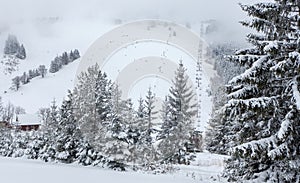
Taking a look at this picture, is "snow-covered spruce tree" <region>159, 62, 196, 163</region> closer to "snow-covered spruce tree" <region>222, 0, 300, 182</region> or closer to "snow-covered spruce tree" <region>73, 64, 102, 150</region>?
"snow-covered spruce tree" <region>73, 64, 102, 150</region>

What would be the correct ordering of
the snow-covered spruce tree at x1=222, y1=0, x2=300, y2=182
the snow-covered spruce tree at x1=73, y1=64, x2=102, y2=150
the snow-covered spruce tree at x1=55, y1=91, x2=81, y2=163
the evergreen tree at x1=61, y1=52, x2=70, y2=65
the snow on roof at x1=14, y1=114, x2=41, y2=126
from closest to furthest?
1. the snow-covered spruce tree at x1=222, y1=0, x2=300, y2=182
2. the snow-covered spruce tree at x1=55, y1=91, x2=81, y2=163
3. the snow-covered spruce tree at x1=73, y1=64, x2=102, y2=150
4. the snow on roof at x1=14, y1=114, x2=41, y2=126
5. the evergreen tree at x1=61, y1=52, x2=70, y2=65

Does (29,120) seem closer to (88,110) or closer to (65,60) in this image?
(88,110)

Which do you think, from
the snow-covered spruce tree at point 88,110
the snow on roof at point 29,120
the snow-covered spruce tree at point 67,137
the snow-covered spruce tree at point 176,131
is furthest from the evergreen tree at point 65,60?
the snow-covered spruce tree at point 67,137

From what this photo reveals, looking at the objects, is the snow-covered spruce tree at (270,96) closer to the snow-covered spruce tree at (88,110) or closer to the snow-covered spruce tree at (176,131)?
the snow-covered spruce tree at (88,110)

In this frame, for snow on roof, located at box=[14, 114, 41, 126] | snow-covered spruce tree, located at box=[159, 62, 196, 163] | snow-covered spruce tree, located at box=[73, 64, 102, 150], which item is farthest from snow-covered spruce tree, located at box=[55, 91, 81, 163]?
snow on roof, located at box=[14, 114, 41, 126]

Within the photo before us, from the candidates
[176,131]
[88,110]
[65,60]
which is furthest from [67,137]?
[65,60]

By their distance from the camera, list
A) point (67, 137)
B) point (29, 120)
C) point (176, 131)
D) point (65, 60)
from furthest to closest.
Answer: point (65, 60), point (29, 120), point (176, 131), point (67, 137)

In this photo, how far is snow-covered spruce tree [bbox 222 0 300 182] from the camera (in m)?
7.83

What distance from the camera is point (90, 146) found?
19.8 meters

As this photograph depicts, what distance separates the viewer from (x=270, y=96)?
8.52 m

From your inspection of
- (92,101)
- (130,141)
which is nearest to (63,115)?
(92,101)

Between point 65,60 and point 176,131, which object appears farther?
point 65,60

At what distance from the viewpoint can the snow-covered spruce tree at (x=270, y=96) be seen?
783cm

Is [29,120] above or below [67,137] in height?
above
